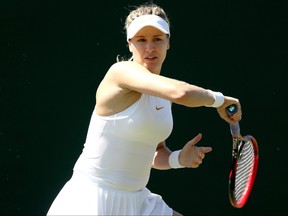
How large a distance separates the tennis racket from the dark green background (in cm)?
155

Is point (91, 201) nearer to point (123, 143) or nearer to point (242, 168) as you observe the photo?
point (123, 143)

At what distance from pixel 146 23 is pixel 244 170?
0.97m

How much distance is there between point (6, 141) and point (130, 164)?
2.12 m

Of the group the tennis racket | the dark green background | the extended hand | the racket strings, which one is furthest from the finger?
the dark green background

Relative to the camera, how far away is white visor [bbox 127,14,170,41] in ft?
9.87

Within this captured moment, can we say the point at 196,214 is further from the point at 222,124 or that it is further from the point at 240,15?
the point at 240,15

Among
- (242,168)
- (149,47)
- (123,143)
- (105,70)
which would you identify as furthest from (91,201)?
(105,70)

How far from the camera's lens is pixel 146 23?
3.01 meters

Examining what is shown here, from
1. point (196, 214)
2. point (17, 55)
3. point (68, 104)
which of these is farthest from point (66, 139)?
point (196, 214)

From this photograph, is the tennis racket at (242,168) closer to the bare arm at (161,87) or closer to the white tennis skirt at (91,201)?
the bare arm at (161,87)

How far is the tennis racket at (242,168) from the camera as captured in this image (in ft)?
10.5

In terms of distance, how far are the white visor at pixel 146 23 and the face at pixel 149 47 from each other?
16mm

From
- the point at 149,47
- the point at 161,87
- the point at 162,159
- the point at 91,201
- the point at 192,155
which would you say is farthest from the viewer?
the point at 162,159

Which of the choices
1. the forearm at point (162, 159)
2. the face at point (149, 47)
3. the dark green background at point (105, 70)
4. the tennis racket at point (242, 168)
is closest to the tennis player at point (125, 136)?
the face at point (149, 47)
